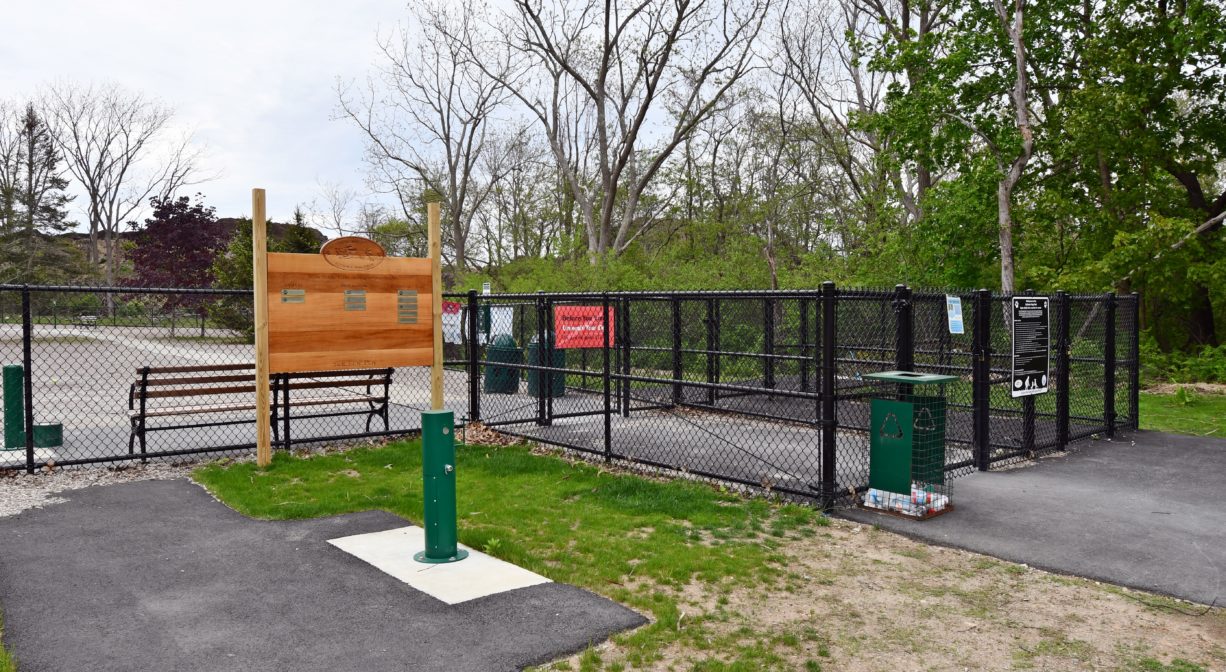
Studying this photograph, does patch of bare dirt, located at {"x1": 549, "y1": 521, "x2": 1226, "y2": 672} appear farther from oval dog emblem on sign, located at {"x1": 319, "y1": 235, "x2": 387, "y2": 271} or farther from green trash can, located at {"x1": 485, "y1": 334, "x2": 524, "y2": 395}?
green trash can, located at {"x1": 485, "y1": 334, "x2": 524, "y2": 395}

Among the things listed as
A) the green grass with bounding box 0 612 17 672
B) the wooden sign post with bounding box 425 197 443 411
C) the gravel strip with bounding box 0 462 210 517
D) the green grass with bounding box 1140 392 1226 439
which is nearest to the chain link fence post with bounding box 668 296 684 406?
the wooden sign post with bounding box 425 197 443 411

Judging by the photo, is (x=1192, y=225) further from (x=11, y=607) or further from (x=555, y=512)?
(x=11, y=607)

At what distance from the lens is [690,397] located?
44.2 ft

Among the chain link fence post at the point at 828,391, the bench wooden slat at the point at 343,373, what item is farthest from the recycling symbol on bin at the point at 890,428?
the bench wooden slat at the point at 343,373

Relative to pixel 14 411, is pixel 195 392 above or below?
above

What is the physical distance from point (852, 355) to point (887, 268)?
7.70 metres

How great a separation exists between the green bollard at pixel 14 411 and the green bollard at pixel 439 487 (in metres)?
5.78

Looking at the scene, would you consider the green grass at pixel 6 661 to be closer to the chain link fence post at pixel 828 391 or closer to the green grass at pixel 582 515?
the green grass at pixel 582 515

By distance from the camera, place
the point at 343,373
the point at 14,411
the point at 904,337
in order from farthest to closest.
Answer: the point at 343,373
the point at 14,411
the point at 904,337

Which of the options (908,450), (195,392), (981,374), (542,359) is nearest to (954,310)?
(981,374)

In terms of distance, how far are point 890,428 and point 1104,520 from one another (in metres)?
1.76

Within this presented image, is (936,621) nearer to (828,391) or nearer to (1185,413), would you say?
(828,391)

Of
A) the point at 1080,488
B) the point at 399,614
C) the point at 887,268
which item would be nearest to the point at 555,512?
the point at 399,614

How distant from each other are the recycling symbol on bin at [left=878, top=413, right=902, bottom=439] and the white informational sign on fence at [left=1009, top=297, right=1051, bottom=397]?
2.58m
